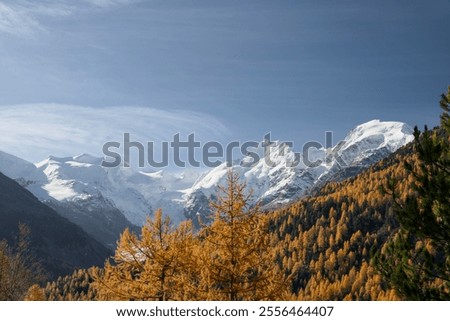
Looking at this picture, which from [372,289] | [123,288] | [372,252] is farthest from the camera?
[372,289]

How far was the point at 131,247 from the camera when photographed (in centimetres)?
2144

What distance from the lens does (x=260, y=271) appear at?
22.0 meters

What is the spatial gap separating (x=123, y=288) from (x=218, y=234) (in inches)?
195

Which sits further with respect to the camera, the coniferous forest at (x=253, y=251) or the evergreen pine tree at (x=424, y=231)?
the coniferous forest at (x=253, y=251)

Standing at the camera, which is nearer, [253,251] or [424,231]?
[424,231]

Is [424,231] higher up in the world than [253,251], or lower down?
higher up

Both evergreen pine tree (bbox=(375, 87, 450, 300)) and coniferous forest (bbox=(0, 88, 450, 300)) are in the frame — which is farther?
coniferous forest (bbox=(0, 88, 450, 300))

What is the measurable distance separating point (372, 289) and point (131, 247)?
589 ft
